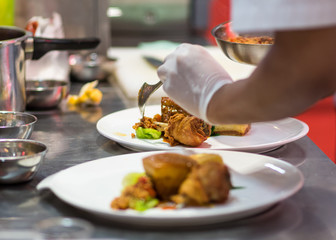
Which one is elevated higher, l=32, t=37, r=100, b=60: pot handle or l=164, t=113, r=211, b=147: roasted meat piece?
l=32, t=37, r=100, b=60: pot handle

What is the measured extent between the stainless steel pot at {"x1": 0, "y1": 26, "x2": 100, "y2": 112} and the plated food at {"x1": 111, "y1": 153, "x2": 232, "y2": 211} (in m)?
0.84

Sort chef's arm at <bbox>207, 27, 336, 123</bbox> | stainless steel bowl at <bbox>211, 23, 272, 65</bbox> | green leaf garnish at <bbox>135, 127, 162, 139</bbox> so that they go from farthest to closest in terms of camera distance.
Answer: green leaf garnish at <bbox>135, 127, 162, 139</bbox> < stainless steel bowl at <bbox>211, 23, 272, 65</bbox> < chef's arm at <bbox>207, 27, 336, 123</bbox>

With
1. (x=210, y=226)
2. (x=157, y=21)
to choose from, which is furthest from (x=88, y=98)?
(x=157, y=21)

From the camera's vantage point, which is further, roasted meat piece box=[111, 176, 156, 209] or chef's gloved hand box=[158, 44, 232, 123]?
chef's gloved hand box=[158, 44, 232, 123]

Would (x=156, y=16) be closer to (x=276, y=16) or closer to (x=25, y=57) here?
(x=25, y=57)

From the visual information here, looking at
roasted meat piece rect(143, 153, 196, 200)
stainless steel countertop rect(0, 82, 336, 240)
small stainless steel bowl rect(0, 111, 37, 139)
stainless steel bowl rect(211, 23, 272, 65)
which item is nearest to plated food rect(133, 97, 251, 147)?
stainless steel countertop rect(0, 82, 336, 240)

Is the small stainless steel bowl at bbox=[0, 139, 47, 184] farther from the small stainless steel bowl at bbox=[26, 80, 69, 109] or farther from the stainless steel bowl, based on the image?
the small stainless steel bowl at bbox=[26, 80, 69, 109]

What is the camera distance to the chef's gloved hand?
131 centimetres

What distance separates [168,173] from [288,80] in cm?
30

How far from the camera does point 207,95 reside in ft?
4.29

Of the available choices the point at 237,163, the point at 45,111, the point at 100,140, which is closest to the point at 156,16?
the point at 45,111

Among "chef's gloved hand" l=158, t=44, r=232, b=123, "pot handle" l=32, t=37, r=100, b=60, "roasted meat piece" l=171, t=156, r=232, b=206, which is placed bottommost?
"roasted meat piece" l=171, t=156, r=232, b=206

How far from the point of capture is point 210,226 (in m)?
1.12

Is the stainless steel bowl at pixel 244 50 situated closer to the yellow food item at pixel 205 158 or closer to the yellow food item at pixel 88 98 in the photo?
the yellow food item at pixel 205 158
